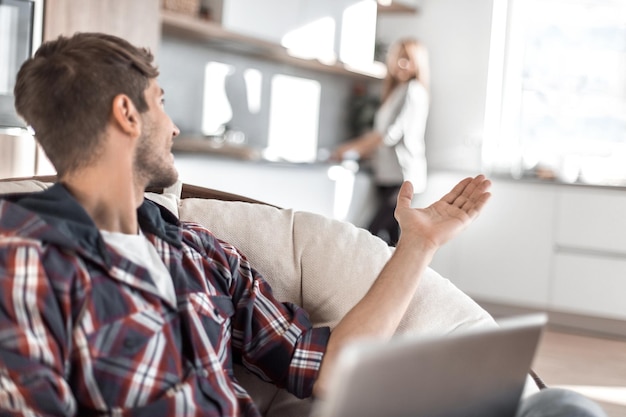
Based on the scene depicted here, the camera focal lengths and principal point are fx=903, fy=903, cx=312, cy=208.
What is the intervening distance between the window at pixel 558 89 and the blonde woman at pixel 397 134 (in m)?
0.67

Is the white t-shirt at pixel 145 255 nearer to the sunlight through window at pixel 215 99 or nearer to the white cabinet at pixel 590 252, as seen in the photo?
the sunlight through window at pixel 215 99

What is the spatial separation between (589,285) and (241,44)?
249 centimetres

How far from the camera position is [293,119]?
20.3ft

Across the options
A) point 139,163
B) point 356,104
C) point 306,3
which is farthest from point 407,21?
point 139,163

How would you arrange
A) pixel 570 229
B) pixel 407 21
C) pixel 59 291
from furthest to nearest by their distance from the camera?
pixel 407 21 < pixel 570 229 < pixel 59 291

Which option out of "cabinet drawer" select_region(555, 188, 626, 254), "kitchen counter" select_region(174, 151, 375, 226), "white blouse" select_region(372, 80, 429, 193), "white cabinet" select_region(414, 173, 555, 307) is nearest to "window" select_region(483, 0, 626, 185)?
"white cabinet" select_region(414, 173, 555, 307)

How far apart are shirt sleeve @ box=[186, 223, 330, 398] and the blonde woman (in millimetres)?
4031

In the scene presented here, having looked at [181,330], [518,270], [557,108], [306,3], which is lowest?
[518,270]

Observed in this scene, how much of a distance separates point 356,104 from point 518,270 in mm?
1814

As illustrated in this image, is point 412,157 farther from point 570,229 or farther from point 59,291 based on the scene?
point 59,291

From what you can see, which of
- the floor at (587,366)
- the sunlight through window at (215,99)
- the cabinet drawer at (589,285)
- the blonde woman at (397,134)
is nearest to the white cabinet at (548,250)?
the cabinet drawer at (589,285)

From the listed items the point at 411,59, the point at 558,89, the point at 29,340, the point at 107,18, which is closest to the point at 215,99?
the point at 411,59

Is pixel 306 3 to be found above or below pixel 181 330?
above

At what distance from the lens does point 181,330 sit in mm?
1448
